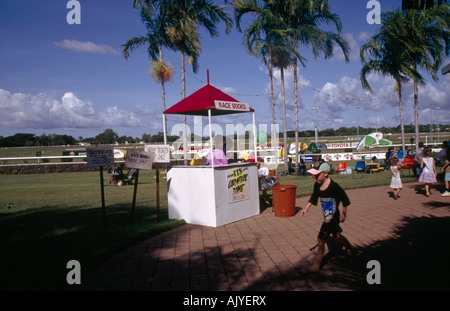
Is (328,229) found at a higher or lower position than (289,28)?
lower

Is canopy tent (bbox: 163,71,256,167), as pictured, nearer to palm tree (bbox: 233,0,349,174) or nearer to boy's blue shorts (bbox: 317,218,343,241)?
boy's blue shorts (bbox: 317,218,343,241)

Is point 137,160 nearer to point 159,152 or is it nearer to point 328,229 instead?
point 159,152

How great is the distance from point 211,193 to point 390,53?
56.0 feet

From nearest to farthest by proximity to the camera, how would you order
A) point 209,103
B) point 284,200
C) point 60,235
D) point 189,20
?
point 60,235, point 209,103, point 284,200, point 189,20

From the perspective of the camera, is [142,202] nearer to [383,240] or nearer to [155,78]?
[383,240]

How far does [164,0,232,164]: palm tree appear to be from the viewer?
18312 mm

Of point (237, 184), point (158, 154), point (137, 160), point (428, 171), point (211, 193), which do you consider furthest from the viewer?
point (428, 171)

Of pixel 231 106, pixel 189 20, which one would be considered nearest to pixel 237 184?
pixel 231 106

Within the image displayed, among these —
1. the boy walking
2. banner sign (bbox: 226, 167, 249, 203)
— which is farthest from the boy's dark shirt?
banner sign (bbox: 226, 167, 249, 203)

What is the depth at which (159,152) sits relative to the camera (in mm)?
8086

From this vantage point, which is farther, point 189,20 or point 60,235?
point 189,20

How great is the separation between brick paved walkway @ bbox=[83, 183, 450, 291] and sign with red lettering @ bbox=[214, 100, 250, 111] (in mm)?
2767
